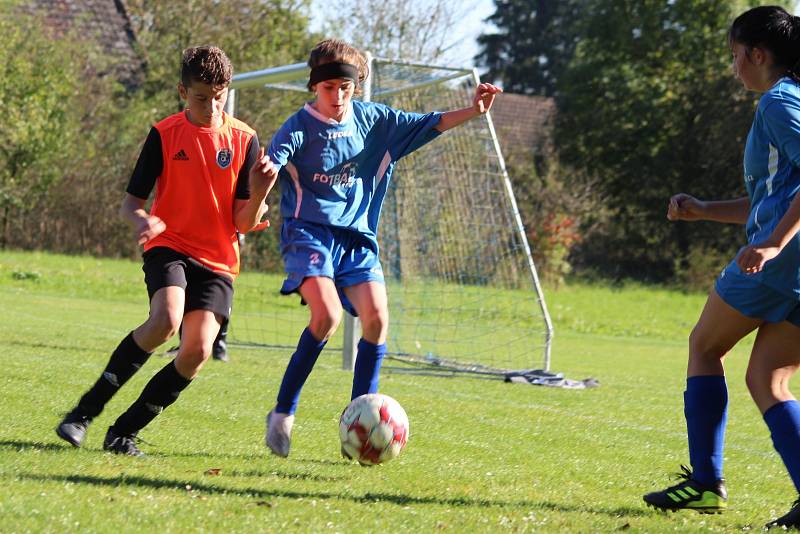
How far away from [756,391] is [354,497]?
154 cm

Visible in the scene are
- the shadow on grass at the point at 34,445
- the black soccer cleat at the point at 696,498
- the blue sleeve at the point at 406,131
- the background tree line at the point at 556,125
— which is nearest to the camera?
the black soccer cleat at the point at 696,498

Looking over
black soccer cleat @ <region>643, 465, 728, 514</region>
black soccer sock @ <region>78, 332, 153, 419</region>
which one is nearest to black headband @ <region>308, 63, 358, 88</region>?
black soccer sock @ <region>78, 332, 153, 419</region>

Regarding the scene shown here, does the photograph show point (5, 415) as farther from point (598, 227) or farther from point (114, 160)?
point (598, 227)

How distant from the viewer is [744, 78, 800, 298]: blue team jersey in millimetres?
3838

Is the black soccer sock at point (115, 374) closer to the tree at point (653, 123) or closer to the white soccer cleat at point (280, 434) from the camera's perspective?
the white soccer cleat at point (280, 434)

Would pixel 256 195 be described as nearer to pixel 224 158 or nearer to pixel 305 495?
pixel 224 158

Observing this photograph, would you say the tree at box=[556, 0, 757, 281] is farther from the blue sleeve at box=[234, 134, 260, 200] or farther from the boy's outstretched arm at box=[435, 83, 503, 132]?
the blue sleeve at box=[234, 134, 260, 200]

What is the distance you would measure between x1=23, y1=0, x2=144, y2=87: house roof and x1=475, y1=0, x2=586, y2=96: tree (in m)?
32.5

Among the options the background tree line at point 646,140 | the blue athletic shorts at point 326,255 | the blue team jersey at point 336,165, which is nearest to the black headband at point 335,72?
the blue team jersey at point 336,165

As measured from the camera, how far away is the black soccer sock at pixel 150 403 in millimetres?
4789

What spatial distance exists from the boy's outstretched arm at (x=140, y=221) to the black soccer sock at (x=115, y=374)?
0.54 meters

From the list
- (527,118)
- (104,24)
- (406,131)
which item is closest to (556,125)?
(527,118)

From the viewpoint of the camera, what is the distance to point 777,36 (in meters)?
4.06

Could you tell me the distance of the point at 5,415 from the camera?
5.61 metres
